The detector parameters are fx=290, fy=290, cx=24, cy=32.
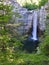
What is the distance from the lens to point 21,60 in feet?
20.7

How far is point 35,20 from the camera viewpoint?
2238cm

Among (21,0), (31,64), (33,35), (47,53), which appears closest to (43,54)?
(47,53)

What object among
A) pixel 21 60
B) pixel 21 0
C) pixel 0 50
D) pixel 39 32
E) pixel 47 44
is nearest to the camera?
pixel 0 50

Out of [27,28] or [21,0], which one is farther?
[21,0]

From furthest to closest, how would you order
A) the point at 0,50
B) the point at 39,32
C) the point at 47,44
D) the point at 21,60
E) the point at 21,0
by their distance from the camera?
the point at 21,0
the point at 39,32
the point at 47,44
the point at 21,60
the point at 0,50

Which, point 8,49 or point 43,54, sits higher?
point 8,49

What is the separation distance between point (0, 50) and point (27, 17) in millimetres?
16323

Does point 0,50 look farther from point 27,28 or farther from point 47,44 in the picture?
point 27,28

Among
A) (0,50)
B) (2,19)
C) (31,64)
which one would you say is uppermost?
(2,19)

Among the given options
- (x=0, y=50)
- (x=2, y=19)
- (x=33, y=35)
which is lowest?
(x=33, y=35)

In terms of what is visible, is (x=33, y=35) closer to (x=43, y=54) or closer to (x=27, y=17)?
(x=27, y=17)

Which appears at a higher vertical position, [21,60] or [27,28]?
[21,60]

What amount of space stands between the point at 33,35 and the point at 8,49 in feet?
51.8

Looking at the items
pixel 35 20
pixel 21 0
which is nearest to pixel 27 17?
pixel 35 20
